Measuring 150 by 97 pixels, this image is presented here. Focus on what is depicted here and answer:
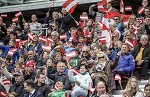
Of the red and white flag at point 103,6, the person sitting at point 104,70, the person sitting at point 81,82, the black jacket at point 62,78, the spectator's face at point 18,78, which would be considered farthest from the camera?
the red and white flag at point 103,6

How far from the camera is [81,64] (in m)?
13.2

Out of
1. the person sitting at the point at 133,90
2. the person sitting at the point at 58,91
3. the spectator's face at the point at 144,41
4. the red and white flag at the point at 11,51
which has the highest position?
the spectator's face at the point at 144,41

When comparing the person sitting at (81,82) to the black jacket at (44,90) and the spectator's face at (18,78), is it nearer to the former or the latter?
the black jacket at (44,90)

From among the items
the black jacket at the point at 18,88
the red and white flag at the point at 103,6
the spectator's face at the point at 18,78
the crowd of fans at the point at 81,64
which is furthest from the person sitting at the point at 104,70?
the red and white flag at the point at 103,6

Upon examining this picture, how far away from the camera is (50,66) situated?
13.9 m

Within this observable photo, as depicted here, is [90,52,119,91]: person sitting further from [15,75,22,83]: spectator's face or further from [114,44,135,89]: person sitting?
[15,75,22,83]: spectator's face

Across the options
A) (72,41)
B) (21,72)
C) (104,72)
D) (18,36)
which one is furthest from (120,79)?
(18,36)

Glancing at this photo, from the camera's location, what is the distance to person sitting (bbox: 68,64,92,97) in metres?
12.7

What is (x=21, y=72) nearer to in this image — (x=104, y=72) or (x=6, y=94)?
(x=6, y=94)

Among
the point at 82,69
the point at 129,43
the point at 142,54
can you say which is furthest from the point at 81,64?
the point at 129,43

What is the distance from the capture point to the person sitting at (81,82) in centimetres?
1267

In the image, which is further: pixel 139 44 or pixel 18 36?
pixel 18 36

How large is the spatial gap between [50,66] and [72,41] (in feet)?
11.3

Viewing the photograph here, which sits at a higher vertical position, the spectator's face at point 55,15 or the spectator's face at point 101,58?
the spectator's face at point 55,15
